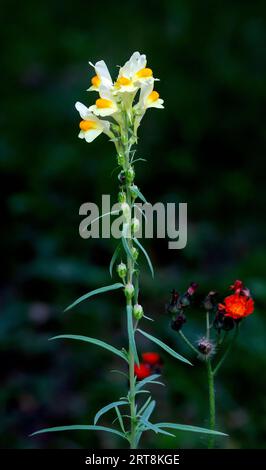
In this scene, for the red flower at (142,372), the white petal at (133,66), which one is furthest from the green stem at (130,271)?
the red flower at (142,372)

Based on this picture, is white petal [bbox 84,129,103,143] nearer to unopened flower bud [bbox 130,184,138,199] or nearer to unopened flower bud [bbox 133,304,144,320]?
unopened flower bud [bbox 130,184,138,199]

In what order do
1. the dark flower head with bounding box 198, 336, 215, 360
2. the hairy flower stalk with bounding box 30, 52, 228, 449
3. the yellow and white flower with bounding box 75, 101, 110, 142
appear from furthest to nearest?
1. the dark flower head with bounding box 198, 336, 215, 360
2. the yellow and white flower with bounding box 75, 101, 110, 142
3. the hairy flower stalk with bounding box 30, 52, 228, 449

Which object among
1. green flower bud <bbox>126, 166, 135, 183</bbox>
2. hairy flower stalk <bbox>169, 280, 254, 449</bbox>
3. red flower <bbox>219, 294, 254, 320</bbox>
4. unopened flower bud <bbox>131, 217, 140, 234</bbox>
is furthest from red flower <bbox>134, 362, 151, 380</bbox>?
green flower bud <bbox>126, 166, 135, 183</bbox>

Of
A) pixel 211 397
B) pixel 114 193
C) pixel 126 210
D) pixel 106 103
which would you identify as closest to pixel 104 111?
pixel 106 103

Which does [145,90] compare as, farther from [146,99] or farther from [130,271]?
[130,271]

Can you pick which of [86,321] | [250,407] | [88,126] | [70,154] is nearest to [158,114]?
[70,154]

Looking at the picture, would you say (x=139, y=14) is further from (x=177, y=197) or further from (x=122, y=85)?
(x=122, y=85)
